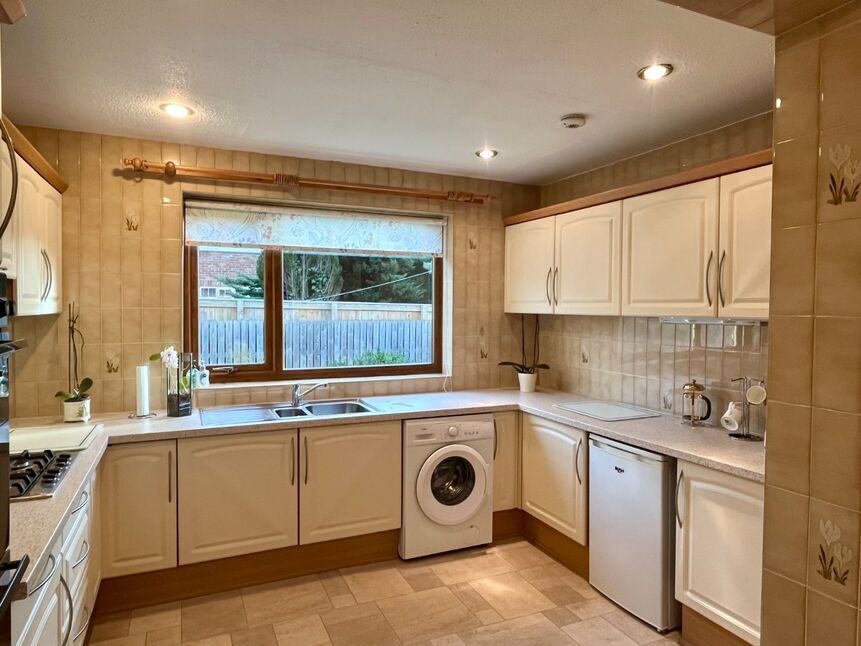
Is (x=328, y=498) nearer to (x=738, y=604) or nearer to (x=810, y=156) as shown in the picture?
(x=738, y=604)

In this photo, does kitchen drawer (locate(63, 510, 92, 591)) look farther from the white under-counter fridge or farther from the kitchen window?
the white under-counter fridge

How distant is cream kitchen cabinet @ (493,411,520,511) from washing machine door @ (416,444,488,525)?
0.14m

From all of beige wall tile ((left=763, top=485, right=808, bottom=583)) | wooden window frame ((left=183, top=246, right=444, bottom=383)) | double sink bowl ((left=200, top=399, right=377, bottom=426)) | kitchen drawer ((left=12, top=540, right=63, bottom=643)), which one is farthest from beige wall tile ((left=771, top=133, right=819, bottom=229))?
wooden window frame ((left=183, top=246, right=444, bottom=383))

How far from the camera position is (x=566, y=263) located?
3.32m

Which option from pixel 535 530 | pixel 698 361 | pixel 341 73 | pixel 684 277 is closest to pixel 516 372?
pixel 535 530

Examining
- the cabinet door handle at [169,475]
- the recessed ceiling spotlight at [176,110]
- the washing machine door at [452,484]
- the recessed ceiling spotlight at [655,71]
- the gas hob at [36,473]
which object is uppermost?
the recessed ceiling spotlight at [176,110]

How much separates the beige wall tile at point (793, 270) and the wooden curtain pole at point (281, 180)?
2.56m

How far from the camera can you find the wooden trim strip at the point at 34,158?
6.42ft

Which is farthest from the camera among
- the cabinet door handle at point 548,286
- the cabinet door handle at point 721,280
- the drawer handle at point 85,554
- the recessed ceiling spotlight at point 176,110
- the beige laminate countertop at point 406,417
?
the cabinet door handle at point 548,286

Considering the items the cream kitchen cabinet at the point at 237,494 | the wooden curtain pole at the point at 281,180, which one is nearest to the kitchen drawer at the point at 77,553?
the cream kitchen cabinet at the point at 237,494

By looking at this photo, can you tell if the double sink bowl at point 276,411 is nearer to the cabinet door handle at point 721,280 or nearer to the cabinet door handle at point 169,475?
the cabinet door handle at point 169,475

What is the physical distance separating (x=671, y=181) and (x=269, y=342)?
2.45m

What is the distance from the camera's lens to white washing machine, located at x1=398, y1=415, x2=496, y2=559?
3.08m

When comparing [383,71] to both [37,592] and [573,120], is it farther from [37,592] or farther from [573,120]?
[37,592]
